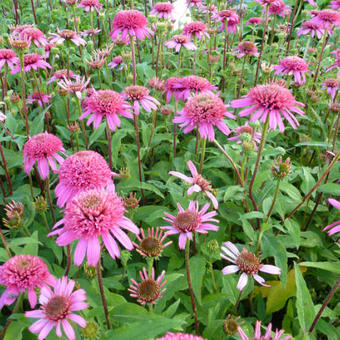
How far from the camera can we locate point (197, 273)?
154 cm

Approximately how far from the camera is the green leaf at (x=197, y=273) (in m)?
1.47

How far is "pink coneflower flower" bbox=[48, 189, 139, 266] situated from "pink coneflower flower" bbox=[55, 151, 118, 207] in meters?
0.13

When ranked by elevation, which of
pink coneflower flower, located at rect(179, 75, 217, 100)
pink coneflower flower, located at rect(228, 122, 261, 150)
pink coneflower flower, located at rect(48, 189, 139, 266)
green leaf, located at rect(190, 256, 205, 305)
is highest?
pink coneflower flower, located at rect(179, 75, 217, 100)

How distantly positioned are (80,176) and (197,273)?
2.34 ft

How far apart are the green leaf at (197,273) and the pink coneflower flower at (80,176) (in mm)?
599

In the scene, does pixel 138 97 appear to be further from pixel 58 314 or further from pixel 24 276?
pixel 58 314

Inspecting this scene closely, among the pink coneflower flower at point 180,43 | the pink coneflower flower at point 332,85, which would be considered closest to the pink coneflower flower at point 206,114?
the pink coneflower flower at point 180,43

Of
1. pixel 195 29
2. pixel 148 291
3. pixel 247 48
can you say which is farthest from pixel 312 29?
pixel 148 291

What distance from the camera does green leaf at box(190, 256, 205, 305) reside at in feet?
4.83

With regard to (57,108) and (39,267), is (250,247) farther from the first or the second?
(57,108)

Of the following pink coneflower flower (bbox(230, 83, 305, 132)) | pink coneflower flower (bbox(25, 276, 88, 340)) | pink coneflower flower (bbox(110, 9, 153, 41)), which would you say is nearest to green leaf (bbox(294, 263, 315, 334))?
pink coneflower flower (bbox(230, 83, 305, 132))

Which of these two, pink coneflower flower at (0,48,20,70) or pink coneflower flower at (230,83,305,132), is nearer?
pink coneflower flower at (230,83,305,132)

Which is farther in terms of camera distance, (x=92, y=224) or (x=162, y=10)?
(x=162, y=10)

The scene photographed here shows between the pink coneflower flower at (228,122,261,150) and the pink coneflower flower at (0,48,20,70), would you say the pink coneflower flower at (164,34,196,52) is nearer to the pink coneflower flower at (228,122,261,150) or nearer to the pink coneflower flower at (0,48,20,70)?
the pink coneflower flower at (228,122,261,150)
